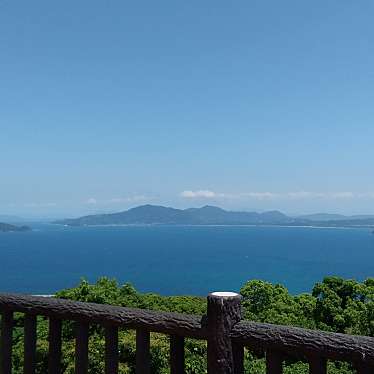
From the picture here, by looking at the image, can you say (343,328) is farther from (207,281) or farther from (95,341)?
(207,281)

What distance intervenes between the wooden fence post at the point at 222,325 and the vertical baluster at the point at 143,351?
0.32 metres

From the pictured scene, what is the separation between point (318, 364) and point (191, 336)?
520mm

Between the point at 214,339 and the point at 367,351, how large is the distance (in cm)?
60

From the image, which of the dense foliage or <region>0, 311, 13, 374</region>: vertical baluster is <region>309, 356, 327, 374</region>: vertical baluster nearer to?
<region>0, 311, 13, 374</region>: vertical baluster

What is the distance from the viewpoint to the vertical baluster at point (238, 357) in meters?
1.90

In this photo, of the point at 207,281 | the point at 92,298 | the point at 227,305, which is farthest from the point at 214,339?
the point at 207,281

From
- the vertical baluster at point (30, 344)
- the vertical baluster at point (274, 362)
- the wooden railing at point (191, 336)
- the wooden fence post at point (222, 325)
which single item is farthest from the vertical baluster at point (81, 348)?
the vertical baluster at point (274, 362)

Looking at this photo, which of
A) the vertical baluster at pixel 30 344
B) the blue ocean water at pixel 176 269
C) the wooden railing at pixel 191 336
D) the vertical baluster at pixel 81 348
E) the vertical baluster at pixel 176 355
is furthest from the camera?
the blue ocean water at pixel 176 269

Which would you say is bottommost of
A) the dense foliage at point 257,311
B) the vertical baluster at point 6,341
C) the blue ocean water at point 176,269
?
the blue ocean water at point 176,269

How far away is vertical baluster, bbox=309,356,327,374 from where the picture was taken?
67.7 inches

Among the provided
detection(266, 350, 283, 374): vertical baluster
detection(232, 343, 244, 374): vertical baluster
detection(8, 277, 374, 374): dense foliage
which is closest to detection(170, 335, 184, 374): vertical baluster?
detection(232, 343, 244, 374): vertical baluster

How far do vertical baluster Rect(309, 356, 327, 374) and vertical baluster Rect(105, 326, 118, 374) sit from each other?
896 millimetres

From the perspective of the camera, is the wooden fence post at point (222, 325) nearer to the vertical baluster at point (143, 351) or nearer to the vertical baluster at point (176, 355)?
the vertical baluster at point (176, 355)

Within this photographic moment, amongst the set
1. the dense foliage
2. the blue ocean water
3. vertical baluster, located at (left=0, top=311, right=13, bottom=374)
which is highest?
vertical baluster, located at (left=0, top=311, right=13, bottom=374)
